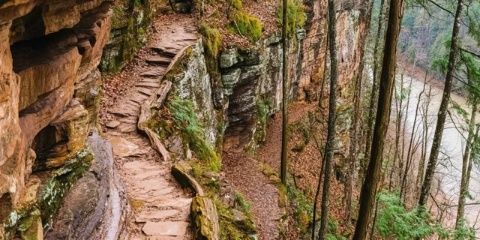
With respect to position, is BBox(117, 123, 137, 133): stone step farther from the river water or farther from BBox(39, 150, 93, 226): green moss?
the river water

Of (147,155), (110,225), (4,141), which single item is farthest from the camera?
(147,155)

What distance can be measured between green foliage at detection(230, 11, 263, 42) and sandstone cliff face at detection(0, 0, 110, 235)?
37.3 feet

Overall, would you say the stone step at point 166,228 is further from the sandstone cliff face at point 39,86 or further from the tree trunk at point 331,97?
the tree trunk at point 331,97

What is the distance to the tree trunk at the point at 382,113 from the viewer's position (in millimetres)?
6484

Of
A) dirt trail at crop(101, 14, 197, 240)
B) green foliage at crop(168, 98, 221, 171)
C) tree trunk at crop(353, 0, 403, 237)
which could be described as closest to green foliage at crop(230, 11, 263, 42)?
dirt trail at crop(101, 14, 197, 240)

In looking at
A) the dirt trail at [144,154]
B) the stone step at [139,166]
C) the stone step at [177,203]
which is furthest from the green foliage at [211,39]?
the stone step at [177,203]

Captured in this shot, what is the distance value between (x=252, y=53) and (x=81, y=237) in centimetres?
1277

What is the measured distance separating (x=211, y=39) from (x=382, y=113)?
11211 millimetres

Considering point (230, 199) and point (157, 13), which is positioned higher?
point (157, 13)

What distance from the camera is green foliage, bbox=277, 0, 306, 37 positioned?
22.8 meters

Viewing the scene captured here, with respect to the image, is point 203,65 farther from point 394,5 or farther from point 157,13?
point 394,5

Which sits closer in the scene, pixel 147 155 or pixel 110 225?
pixel 110 225

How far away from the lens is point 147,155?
1026 centimetres

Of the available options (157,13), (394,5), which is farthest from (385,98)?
(157,13)
